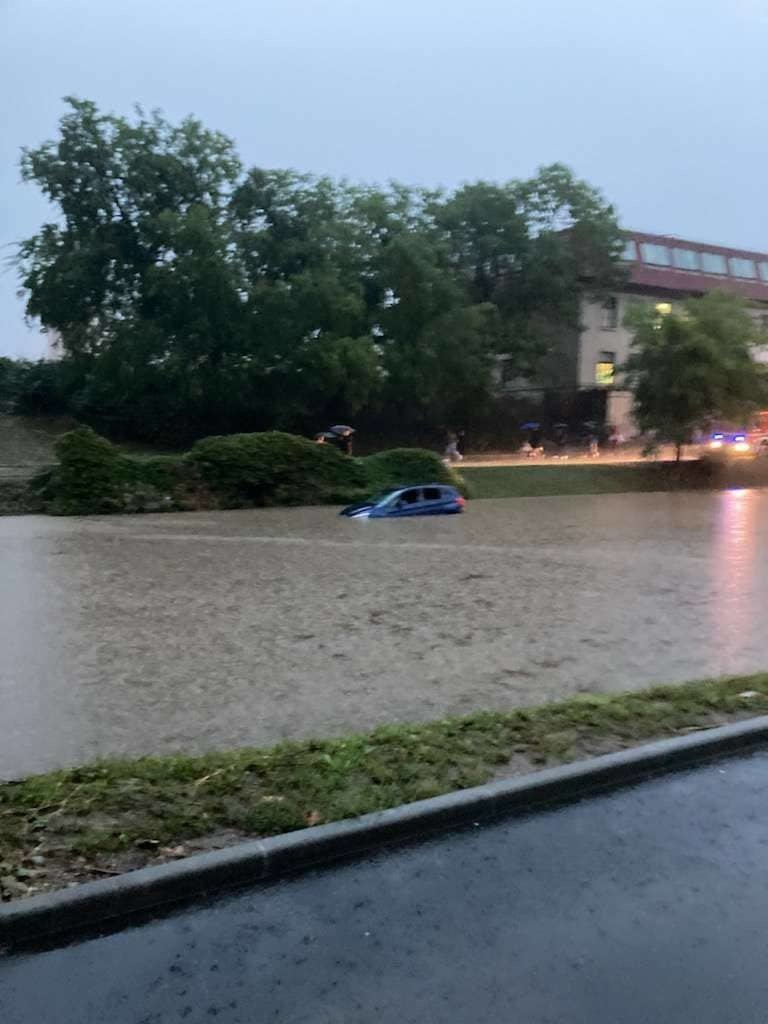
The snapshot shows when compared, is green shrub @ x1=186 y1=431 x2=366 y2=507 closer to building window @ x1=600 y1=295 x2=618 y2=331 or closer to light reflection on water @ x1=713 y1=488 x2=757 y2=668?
light reflection on water @ x1=713 y1=488 x2=757 y2=668

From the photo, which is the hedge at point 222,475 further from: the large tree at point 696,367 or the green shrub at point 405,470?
the large tree at point 696,367

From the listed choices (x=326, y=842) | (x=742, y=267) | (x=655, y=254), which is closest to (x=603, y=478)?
(x=655, y=254)

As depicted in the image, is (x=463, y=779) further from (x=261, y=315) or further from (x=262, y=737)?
(x=261, y=315)

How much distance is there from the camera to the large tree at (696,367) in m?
37.2

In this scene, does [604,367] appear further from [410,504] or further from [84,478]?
[84,478]

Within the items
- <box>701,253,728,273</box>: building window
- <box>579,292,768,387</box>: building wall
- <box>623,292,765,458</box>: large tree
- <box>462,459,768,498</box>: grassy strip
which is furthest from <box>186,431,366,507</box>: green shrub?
<box>701,253,728,273</box>: building window

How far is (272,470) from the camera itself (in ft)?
99.6

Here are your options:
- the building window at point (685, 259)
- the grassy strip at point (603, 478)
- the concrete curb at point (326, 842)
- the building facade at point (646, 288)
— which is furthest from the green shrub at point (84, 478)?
the building window at point (685, 259)

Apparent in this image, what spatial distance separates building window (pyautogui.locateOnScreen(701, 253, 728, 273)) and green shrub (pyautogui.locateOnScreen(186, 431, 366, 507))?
37.3 m

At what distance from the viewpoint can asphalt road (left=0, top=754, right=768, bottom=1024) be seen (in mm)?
3160

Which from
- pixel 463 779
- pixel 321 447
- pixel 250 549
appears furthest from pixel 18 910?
pixel 321 447

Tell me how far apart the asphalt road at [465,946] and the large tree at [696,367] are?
1378 inches

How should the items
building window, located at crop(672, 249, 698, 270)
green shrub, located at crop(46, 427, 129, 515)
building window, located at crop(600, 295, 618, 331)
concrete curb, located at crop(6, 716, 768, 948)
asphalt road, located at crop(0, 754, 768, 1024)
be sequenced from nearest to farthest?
asphalt road, located at crop(0, 754, 768, 1024) < concrete curb, located at crop(6, 716, 768, 948) < green shrub, located at crop(46, 427, 129, 515) < building window, located at crop(600, 295, 618, 331) < building window, located at crop(672, 249, 698, 270)

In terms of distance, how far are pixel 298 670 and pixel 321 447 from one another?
22959mm
